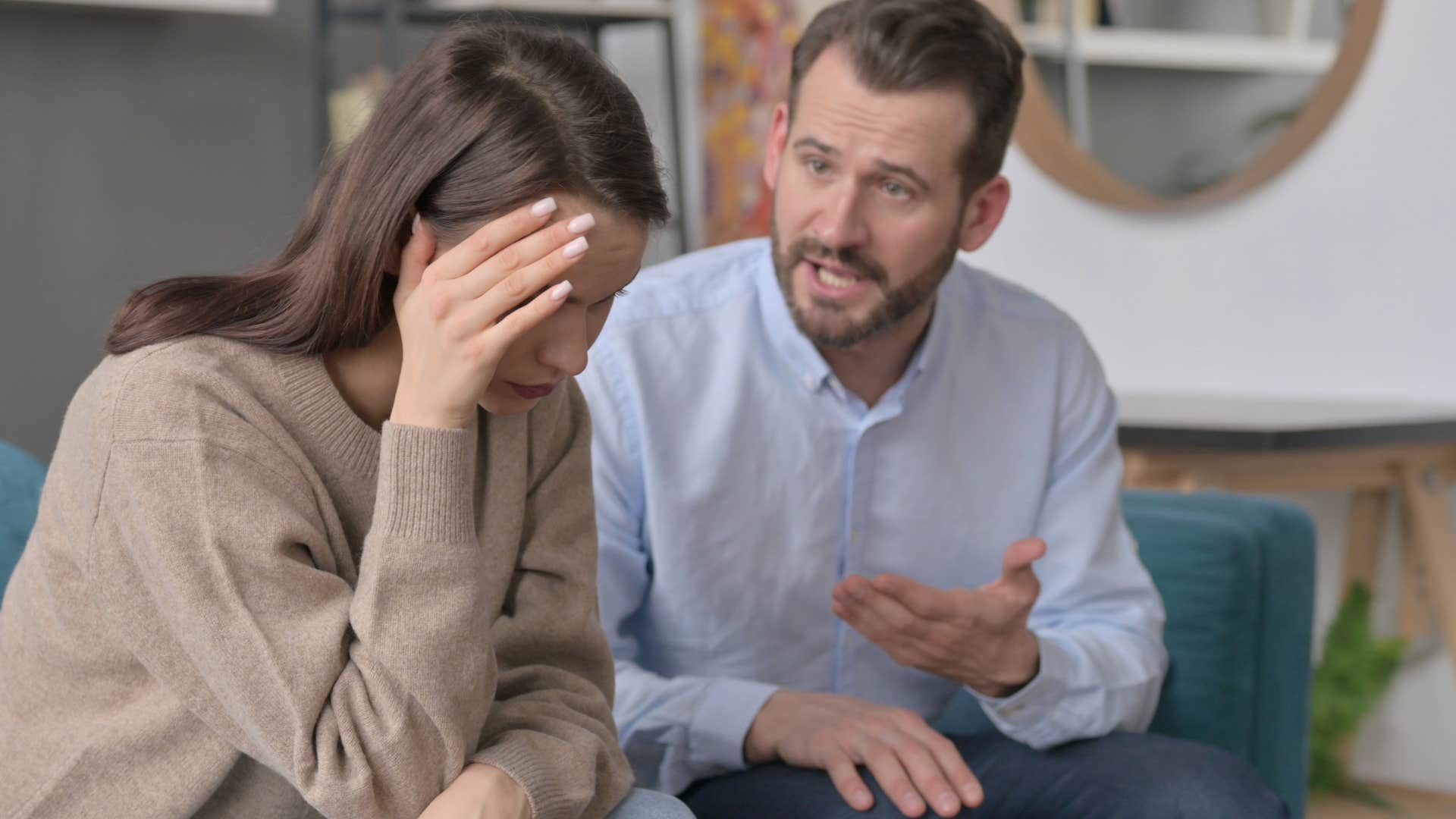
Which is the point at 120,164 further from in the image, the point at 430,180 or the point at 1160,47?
the point at 430,180

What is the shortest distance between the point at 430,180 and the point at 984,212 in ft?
2.63

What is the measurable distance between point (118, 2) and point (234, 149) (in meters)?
0.45

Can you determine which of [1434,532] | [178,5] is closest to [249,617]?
[1434,532]

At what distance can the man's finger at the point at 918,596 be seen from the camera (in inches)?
52.9

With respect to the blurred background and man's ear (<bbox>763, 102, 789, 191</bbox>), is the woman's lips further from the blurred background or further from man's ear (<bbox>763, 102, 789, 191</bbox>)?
the blurred background

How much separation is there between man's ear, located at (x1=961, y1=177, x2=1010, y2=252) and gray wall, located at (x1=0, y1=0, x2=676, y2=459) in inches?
59.7

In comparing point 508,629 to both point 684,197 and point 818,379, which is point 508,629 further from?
point 684,197

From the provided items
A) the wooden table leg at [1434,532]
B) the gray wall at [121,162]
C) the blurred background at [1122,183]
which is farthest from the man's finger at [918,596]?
the gray wall at [121,162]

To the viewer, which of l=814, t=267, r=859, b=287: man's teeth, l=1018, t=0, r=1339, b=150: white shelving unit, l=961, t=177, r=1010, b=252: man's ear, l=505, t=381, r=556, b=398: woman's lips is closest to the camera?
l=505, t=381, r=556, b=398: woman's lips

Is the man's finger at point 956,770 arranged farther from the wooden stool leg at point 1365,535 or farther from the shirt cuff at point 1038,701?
the wooden stool leg at point 1365,535

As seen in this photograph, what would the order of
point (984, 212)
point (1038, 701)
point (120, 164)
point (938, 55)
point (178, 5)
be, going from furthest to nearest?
point (120, 164) < point (178, 5) < point (984, 212) < point (938, 55) < point (1038, 701)

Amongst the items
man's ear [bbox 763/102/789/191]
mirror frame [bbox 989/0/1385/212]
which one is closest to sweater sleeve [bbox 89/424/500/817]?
man's ear [bbox 763/102/789/191]

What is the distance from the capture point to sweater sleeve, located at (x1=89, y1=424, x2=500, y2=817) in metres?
0.96

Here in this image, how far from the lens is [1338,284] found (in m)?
2.55
